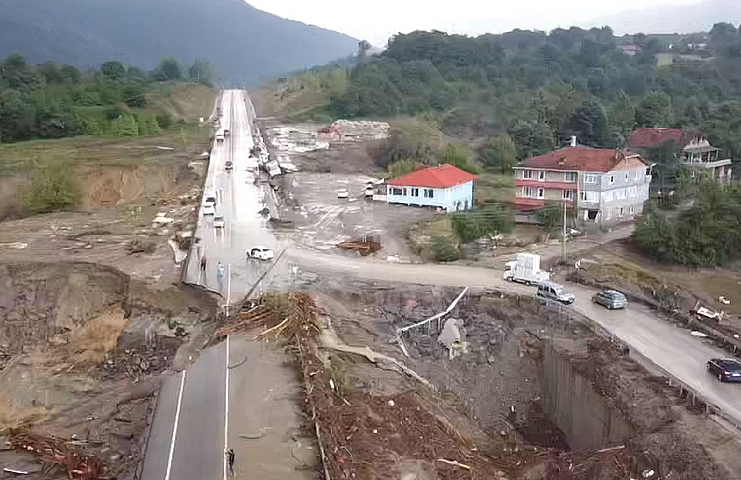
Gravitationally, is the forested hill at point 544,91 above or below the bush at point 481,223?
above

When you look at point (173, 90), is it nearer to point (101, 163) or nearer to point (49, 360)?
point (101, 163)

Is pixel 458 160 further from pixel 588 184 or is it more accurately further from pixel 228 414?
pixel 228 414

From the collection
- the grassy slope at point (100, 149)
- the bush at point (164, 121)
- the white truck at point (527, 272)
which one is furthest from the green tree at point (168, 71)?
the white truck at point (527, 272)

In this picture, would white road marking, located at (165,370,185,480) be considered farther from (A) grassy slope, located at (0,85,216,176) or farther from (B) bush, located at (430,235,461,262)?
(A) grassy slope, located at (0,85,216,176)

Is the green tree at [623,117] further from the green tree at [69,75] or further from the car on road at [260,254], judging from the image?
the green tree at [69,75]

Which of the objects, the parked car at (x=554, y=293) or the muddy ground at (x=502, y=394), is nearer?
the muddy ground at (x=502, y=394)

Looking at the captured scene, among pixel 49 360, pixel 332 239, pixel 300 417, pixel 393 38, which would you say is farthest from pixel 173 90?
pixel 300 417
